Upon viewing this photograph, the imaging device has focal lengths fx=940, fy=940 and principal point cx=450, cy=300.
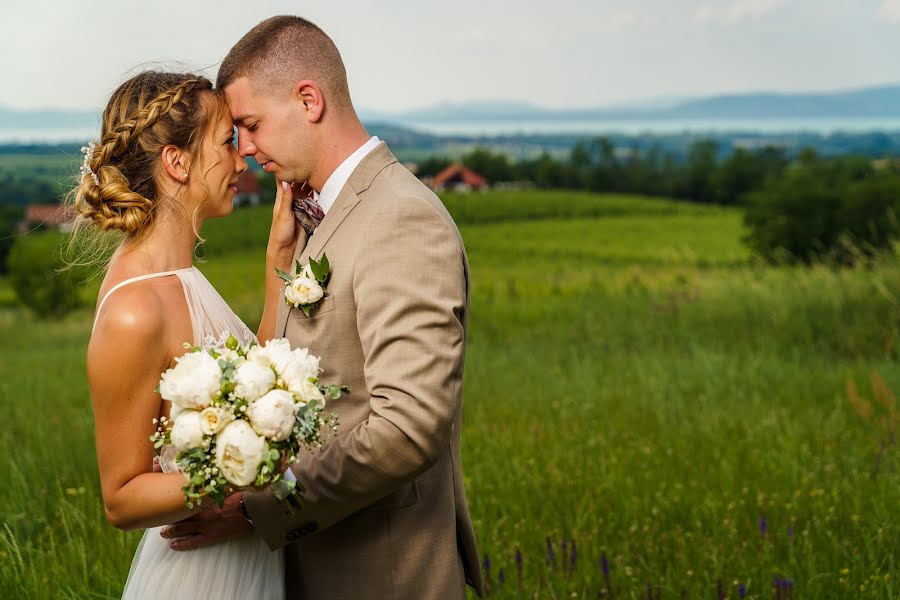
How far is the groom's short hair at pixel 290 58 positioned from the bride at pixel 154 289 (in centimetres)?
17

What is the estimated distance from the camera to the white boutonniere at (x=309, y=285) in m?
2.74

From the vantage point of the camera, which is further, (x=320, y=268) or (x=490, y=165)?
(x=490, y=165)

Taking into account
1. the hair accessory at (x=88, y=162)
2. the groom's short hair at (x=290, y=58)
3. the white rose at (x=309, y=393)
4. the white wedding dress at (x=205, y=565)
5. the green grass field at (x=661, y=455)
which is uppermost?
the groom's short hair at (x=290, y=58)

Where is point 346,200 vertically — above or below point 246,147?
below

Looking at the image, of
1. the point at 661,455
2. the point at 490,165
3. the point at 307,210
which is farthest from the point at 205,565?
the point at 490,165

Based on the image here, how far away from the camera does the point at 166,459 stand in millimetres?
3000

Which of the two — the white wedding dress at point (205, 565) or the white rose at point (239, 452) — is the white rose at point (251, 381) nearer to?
the white rose at point (239, 452)

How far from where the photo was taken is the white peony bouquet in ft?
7.31

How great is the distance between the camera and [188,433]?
2.23m

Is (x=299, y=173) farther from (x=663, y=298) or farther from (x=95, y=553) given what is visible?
(x=663, y=298)

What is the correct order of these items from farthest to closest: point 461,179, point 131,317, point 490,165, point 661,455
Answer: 1. point 461,179
2. point 490,165
3. point 661,455
4. point 131,317

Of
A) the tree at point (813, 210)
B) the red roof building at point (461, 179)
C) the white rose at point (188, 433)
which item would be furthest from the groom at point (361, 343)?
the red roof building at point (461, 179)

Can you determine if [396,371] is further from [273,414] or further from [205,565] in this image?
[205,565]

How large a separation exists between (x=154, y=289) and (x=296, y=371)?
79 centimetres
